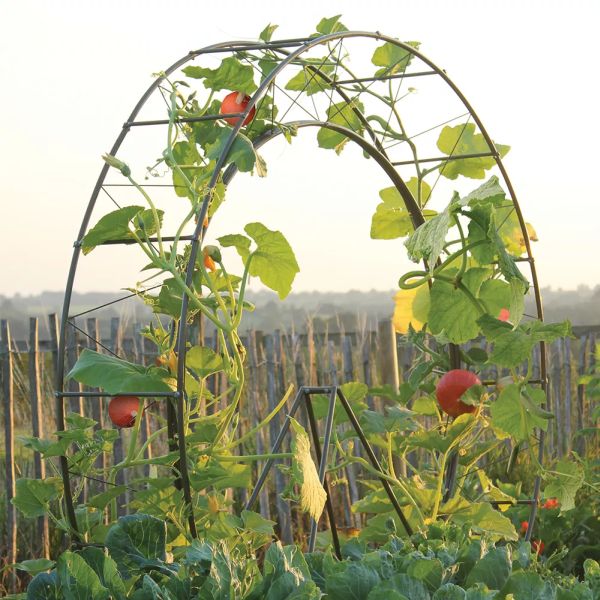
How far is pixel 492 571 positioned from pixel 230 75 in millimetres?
1499

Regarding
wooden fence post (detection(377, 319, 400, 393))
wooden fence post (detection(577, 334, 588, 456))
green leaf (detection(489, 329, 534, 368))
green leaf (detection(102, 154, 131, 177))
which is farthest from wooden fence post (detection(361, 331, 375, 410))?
green leaf (detection(102, 154, 131, 177))

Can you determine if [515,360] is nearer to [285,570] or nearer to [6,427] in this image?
[285,570]

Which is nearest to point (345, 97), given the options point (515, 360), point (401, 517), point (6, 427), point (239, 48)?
point (239, 48)

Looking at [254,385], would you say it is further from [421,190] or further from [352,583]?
[352,583]

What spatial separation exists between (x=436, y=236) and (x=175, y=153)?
77 cm

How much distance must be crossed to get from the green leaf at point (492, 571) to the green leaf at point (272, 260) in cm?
92

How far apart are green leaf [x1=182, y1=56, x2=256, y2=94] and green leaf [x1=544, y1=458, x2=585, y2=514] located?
1.50 metres

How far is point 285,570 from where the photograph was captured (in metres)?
1.52

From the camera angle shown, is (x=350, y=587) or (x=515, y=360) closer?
(x=350, y=587)

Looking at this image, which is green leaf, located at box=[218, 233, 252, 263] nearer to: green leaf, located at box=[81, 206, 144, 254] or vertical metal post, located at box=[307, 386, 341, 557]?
green leaf, located at box=[81, 206, 144, 254]

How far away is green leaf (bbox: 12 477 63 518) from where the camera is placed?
2342mm

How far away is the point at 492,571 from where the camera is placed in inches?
66.5

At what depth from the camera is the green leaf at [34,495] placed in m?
2.34

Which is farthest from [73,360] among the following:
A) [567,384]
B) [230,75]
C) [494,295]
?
[567,384]
